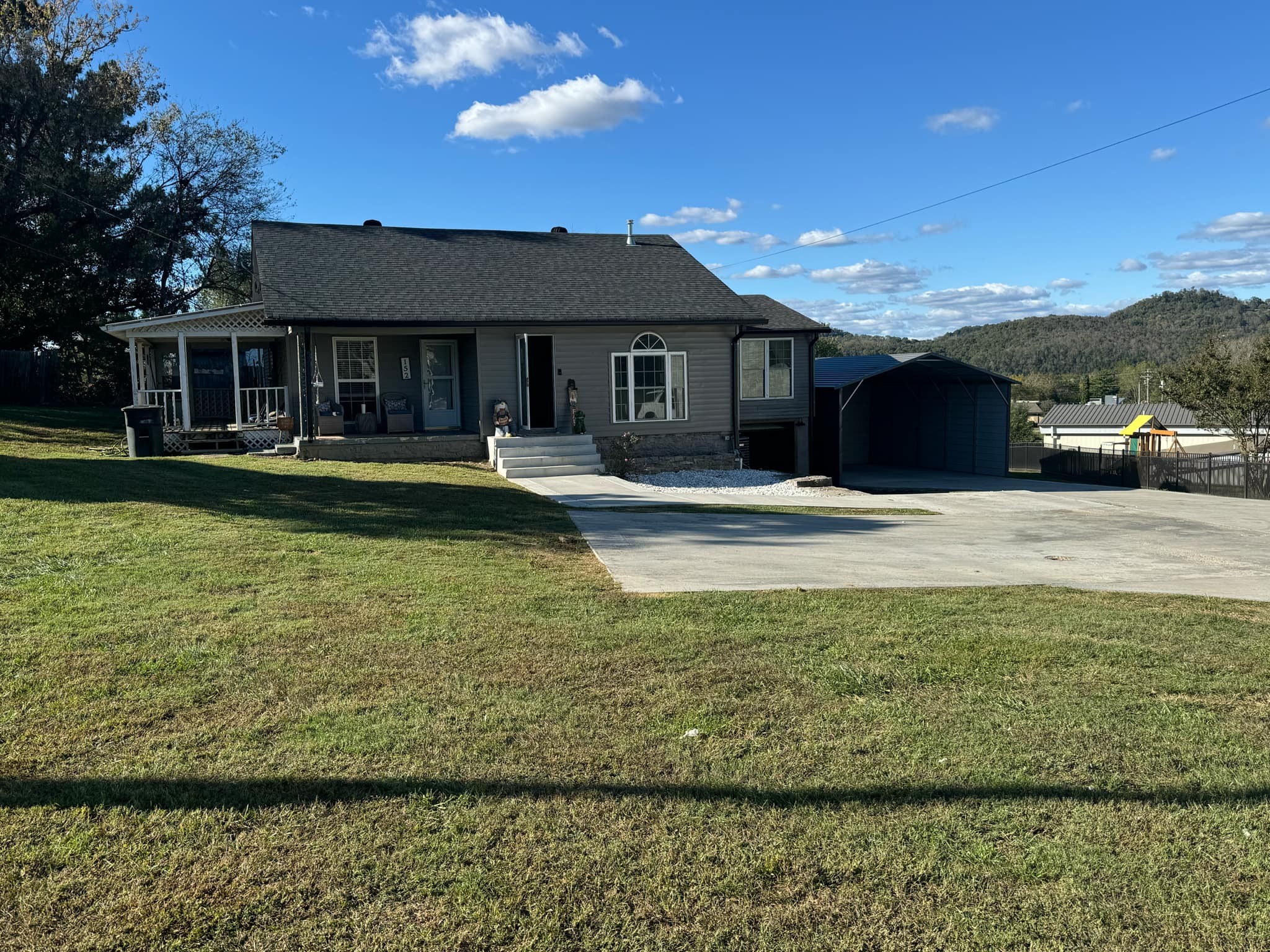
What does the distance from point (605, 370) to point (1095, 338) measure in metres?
118

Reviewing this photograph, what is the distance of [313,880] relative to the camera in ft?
10.2

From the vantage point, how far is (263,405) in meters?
21.8

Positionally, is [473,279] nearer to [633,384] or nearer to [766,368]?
[633,384]

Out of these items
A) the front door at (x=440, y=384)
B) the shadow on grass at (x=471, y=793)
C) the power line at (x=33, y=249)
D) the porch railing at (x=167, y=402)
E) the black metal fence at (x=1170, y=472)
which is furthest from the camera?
the power line at (x=33, y=249)

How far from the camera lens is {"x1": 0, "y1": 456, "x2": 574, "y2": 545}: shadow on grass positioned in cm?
946

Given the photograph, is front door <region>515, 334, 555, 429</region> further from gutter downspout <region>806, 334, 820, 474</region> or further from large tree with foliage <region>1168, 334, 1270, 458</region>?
large tree with foliage <region>1168, 334, 1270, 458</region>

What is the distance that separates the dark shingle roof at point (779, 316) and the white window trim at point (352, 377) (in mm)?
8588

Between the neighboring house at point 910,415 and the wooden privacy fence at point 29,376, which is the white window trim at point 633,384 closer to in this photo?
the neighboring house at point 910,415

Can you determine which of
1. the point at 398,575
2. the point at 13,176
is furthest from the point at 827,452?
the point at 13,176

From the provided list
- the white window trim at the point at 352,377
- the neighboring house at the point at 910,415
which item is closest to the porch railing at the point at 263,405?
the white window trim at the point at 352,377

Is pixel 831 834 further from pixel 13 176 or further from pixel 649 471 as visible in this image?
pixel 13 176

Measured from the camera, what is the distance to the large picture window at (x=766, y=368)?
2264cm

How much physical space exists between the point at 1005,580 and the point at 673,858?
602 centimetres

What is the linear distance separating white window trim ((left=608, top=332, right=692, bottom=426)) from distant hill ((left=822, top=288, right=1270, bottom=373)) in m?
77.7
